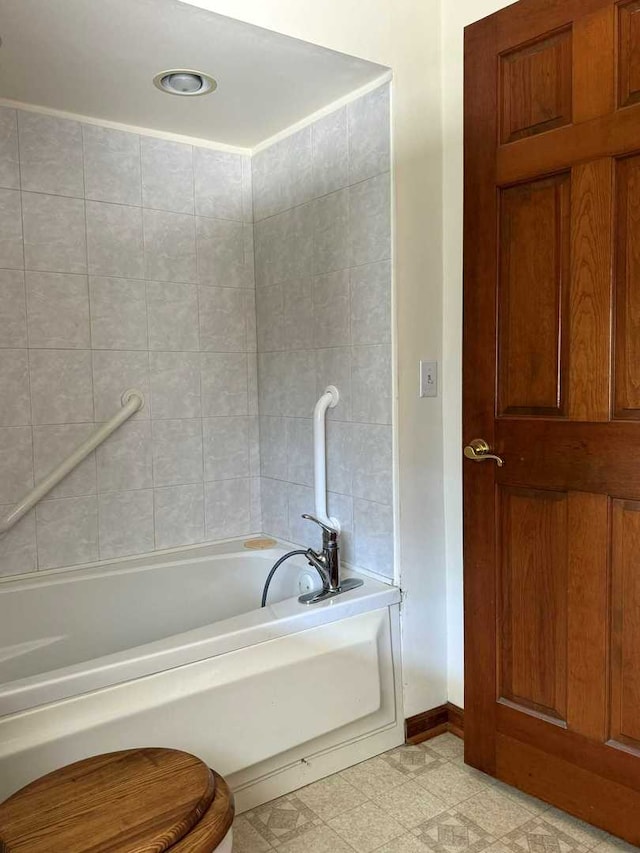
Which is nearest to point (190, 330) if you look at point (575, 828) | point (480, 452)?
point (480, 452)

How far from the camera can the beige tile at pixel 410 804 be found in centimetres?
184

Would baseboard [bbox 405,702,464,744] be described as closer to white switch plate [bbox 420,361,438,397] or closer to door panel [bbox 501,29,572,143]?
white switch plate [bbox 420,361,438,397]

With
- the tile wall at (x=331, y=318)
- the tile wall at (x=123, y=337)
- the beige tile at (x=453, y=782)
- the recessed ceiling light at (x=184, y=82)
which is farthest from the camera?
the tile wall at (x=123, y=337)

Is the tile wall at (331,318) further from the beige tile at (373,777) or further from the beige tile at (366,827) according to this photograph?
the beige tile at (366,827)

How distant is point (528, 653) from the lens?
6.09ft

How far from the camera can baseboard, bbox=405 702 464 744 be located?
2.21m

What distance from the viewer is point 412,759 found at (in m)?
2.12

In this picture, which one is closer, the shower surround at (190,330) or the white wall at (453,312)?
the white wall at (453,312)

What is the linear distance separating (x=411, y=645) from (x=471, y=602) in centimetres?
33

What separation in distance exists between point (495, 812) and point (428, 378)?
126 cm

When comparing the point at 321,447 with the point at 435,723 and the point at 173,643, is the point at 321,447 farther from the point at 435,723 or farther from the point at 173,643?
the point at 435,723

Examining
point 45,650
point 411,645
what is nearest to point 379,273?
point 411,645

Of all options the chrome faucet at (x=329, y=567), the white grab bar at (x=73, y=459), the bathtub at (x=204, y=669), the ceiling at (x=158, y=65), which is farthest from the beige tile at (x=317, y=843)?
the ceiling at (x=158, y=65)

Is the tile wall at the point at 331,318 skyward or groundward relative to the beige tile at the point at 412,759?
skyward
